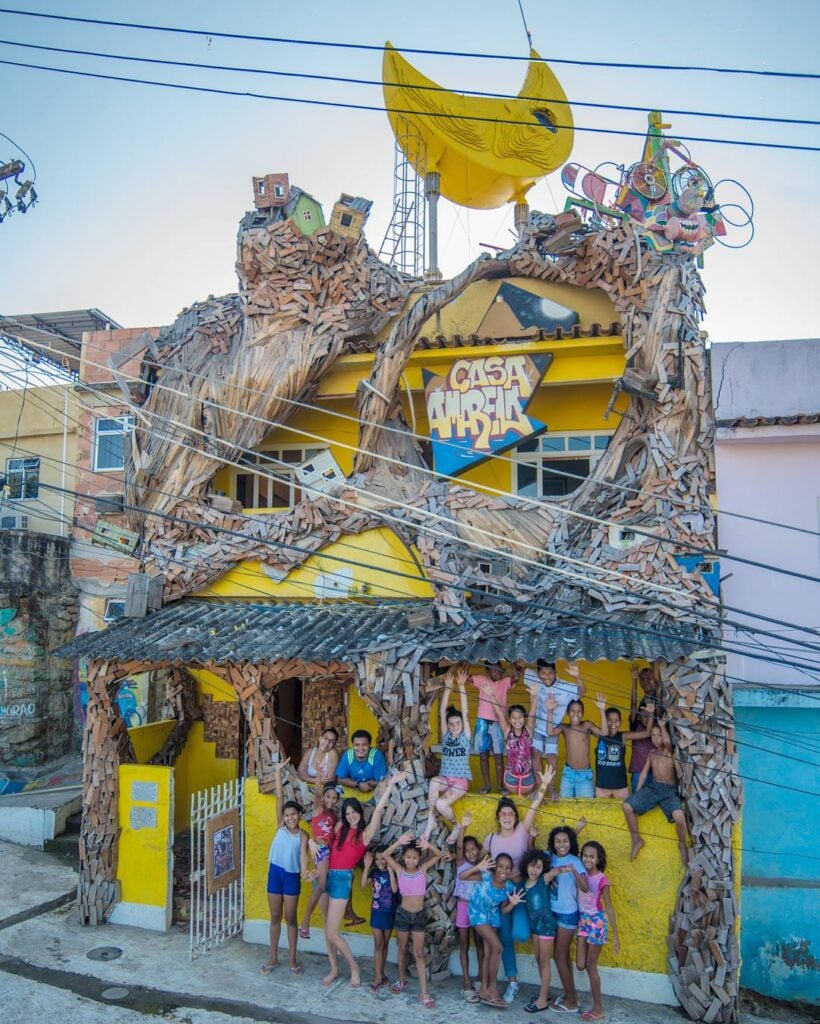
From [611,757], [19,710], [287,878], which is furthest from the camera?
[19,710]

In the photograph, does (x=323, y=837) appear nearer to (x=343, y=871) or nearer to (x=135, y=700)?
(x=343, y=871)

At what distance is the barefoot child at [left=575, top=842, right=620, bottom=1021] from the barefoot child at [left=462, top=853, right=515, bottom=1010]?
0.76 metres

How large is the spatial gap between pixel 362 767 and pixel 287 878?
1436 mm

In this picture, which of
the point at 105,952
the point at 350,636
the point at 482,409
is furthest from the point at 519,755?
the point at 105,952

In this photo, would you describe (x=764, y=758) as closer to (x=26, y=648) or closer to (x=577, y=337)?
(x=577, y=337)

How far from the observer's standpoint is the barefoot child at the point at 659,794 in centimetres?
901

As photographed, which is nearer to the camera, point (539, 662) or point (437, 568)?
point (539, 662)

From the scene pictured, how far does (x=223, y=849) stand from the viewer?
1011cm

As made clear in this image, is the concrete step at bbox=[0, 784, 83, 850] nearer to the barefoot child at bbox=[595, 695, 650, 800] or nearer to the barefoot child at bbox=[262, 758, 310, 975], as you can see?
the barefoot child at bbox=[262, 758, 310, 975]

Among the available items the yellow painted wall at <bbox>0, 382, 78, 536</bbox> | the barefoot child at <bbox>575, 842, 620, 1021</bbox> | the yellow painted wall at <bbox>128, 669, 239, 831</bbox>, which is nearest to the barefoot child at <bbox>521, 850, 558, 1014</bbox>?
the barefoot child at <bbox>575, 842, 620, 1021</bbox>

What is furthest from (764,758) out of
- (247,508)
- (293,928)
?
(247,508)

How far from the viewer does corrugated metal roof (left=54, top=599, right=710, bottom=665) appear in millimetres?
9133

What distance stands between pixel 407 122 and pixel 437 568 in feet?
30.0

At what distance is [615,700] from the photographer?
37.6 feet
